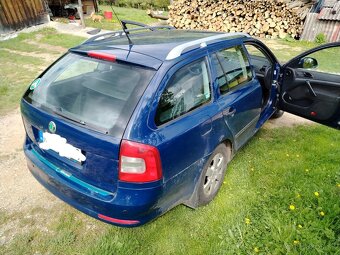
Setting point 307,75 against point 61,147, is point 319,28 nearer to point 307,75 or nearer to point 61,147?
point 307,75

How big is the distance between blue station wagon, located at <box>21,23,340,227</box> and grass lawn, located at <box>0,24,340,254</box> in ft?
0.99

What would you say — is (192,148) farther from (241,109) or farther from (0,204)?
(0,204)

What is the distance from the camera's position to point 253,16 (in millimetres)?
11805

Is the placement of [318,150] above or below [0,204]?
below

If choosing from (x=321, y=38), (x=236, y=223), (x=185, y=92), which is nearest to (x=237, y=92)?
(x=185, y=92)

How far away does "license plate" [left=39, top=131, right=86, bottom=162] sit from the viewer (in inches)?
80.5

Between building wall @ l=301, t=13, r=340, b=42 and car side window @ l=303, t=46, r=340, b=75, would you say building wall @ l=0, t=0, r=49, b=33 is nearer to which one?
car side window @ l=303, t=46, r=340, b=75

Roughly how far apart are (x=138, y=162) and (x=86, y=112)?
0.59 meters

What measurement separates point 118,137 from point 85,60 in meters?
0.97

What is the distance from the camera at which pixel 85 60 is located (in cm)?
239

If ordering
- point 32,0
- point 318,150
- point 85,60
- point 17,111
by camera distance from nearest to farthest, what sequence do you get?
point 85,60, point 318,150, point 17,111, point 32,0

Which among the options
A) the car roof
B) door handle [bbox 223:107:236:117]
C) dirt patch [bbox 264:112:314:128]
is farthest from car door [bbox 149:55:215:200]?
dirt patch [bbox 264:112:314:128]

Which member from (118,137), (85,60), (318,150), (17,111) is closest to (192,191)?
(118,137)

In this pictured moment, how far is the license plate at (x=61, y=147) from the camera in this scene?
80.5 inches
